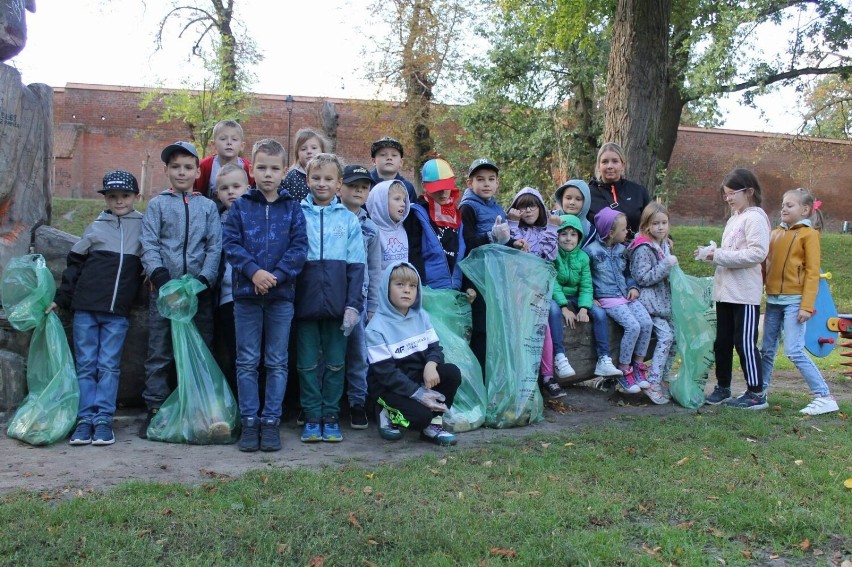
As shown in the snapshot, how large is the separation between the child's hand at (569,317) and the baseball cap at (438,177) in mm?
1280

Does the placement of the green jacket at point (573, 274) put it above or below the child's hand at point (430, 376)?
above

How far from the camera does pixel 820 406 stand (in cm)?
596

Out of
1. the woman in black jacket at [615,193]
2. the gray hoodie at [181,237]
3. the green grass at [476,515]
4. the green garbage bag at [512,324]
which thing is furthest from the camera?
the woman in black jacket at [615,193]

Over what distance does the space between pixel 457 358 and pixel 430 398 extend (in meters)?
0.57

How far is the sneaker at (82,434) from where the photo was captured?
441cm

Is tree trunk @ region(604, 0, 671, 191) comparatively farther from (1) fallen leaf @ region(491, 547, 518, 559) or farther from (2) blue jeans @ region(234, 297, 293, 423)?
(1) fallen leaf @ region(491, 547, 518, 559)

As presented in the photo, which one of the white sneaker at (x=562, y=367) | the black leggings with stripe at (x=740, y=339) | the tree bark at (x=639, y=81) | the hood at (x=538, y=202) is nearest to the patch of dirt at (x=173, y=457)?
the white sneaker at (x=562, y=367)

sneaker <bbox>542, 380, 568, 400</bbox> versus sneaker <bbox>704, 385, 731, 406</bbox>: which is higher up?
sneaker <bbox>542, 380, 568, 400</bbox>

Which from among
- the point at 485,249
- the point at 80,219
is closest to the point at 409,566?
the point at 485,249

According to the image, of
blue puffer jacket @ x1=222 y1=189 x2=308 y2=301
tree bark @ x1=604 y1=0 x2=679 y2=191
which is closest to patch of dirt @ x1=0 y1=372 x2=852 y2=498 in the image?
blue puffer jacket @ x1=222 y1=189 x2=308 y2=301

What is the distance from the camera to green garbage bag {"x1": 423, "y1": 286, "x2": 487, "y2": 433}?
5.08 m

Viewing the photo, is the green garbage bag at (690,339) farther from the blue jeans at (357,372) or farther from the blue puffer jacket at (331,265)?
the blue puffer jacket at (331,265)

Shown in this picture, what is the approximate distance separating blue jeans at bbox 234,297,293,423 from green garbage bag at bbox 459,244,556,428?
1432mm

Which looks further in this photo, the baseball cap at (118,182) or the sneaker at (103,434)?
the baseball cap at (118,182)
